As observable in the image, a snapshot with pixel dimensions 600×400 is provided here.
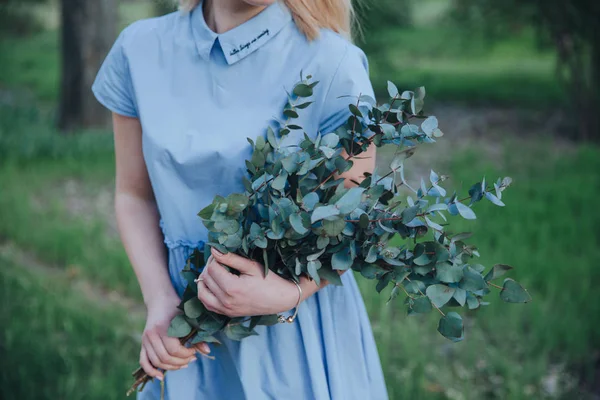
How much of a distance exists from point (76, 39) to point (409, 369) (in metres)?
5.51

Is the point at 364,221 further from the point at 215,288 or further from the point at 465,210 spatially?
the point at 215,288

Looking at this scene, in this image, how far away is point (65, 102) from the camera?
24.3 ft

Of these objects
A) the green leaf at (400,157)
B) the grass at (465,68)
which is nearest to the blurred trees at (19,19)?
the grass at (465,68)

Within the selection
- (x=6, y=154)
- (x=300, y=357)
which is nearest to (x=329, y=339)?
(x=300, y=357)

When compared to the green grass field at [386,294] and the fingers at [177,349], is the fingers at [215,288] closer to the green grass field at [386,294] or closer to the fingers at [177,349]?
the fingers at [177,349]

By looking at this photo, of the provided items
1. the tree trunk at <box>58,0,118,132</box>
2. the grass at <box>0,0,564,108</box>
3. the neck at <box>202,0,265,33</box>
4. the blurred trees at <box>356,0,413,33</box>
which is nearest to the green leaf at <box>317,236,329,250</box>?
the neck at <box>202,0,265,33</box>

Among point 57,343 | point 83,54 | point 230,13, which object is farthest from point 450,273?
point 83,54

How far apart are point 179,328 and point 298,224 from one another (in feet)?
1.28

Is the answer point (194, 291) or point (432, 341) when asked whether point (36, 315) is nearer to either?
point (432, 341)

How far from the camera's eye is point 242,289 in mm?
1309

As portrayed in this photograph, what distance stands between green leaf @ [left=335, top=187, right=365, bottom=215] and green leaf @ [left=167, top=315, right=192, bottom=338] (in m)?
0.45

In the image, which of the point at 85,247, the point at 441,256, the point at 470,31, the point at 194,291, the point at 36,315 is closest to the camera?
the point at 441,256

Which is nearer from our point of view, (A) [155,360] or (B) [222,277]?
(B) [222,277]

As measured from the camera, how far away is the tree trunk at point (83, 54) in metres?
7.14
